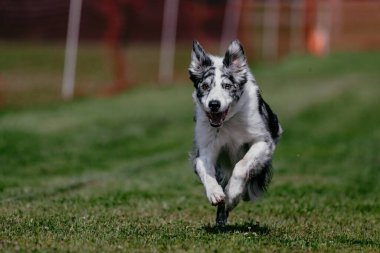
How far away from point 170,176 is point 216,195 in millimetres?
7091

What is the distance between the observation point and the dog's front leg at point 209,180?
908 centimetres

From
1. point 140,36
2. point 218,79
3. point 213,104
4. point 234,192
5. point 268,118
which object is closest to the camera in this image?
point 213,104

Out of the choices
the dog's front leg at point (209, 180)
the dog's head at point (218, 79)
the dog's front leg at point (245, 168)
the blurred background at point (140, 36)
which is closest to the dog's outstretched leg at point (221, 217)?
the dog's front leg at point (245, 168)

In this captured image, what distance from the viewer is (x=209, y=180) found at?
9.30 meters

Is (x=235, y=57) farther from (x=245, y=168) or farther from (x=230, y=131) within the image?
(x=245, y=168)

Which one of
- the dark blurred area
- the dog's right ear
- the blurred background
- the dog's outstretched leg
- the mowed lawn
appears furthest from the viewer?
the dark blurred area

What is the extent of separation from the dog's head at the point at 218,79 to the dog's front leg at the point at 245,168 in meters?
0.50

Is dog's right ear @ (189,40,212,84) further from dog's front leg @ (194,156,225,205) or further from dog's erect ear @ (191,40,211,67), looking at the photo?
dog's front leg @ (194,156,225,205)

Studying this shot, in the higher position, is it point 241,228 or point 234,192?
point 234,192

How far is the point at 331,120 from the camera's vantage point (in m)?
24.8

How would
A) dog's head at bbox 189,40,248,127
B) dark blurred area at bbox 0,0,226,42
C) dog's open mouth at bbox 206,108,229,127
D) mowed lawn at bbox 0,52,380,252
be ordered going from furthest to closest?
dark blurred area at bbox 0,0,226,42 < dog's open mouth at bbox 206,108,229,127 < dog's head at bbox 189,40,248,127 < mowed lawn at bbox 0,52,380,252

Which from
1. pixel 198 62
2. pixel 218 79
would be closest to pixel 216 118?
pixel 218 79

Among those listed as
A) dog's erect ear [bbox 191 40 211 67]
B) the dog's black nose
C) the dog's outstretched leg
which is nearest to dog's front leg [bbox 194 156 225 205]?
the dog's outstretched leg

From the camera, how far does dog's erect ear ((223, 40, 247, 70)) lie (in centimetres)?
977
